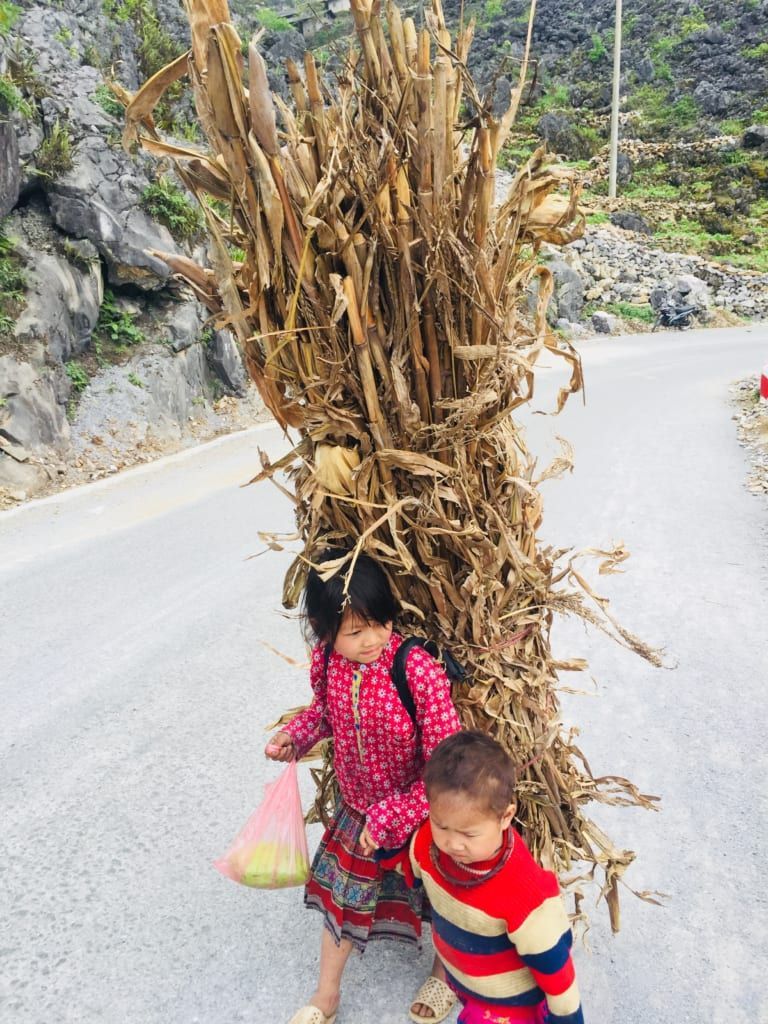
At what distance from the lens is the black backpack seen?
5.74 ft

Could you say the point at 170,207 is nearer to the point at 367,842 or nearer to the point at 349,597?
the point at 349,597

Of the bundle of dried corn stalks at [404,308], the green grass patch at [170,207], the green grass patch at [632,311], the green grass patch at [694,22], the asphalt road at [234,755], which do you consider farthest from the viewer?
the green grass patch at [694,22]

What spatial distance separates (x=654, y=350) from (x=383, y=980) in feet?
46.6

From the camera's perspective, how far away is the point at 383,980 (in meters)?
2.09

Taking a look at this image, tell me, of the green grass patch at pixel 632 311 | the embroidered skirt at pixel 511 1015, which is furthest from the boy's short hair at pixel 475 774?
the green grass patch at pixel 632 311

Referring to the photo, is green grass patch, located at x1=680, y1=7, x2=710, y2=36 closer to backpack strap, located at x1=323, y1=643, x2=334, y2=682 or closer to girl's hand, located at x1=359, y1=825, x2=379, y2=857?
backpack strap, located at x1=323, y1=643, x2=334, y2=682

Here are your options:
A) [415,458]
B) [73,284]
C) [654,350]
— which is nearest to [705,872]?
[415,458]

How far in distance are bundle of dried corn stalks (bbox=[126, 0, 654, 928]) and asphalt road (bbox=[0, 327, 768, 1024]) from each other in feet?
1.93

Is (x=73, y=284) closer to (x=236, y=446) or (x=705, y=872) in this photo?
(x=236, y=446)

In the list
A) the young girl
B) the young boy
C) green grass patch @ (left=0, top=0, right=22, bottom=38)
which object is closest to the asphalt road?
the young girl

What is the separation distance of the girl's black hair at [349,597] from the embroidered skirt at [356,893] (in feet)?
1.89

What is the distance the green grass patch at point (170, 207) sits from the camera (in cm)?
998

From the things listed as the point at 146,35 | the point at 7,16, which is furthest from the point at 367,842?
the point at 146,35

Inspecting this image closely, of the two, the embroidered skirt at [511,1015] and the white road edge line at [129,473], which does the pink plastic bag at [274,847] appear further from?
the white road edge line at [129,473]
